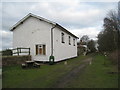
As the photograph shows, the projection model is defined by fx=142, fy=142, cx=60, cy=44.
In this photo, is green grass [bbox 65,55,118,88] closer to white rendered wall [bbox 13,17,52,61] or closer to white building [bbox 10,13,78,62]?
white building [bbox 10,13,78,62]

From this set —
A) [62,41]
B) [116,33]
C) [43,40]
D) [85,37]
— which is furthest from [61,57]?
[85,37]

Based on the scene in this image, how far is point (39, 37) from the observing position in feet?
58.4

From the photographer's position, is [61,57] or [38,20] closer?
[38,20]

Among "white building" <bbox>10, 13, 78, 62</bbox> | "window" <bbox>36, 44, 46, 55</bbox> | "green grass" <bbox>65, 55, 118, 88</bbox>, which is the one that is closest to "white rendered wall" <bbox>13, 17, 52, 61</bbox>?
"white building" <bbox>10, 13, 78, 62</bbox>

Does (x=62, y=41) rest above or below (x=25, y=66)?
above

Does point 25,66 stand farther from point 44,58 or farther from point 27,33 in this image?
point 27,33

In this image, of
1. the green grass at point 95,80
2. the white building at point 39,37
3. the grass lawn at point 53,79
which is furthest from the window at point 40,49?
the green grass at point 95,80

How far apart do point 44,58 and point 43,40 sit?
223 cm

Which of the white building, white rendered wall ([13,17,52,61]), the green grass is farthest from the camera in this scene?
white rendered wall ([13,17,52,61])

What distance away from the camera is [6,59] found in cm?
1412

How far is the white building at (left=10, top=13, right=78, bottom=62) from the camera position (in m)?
17.3

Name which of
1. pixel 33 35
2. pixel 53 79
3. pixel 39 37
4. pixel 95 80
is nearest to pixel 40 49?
pixel 39 37

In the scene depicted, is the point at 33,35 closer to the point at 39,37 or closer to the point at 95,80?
the point at 39,37

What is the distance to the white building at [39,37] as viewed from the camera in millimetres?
17297
